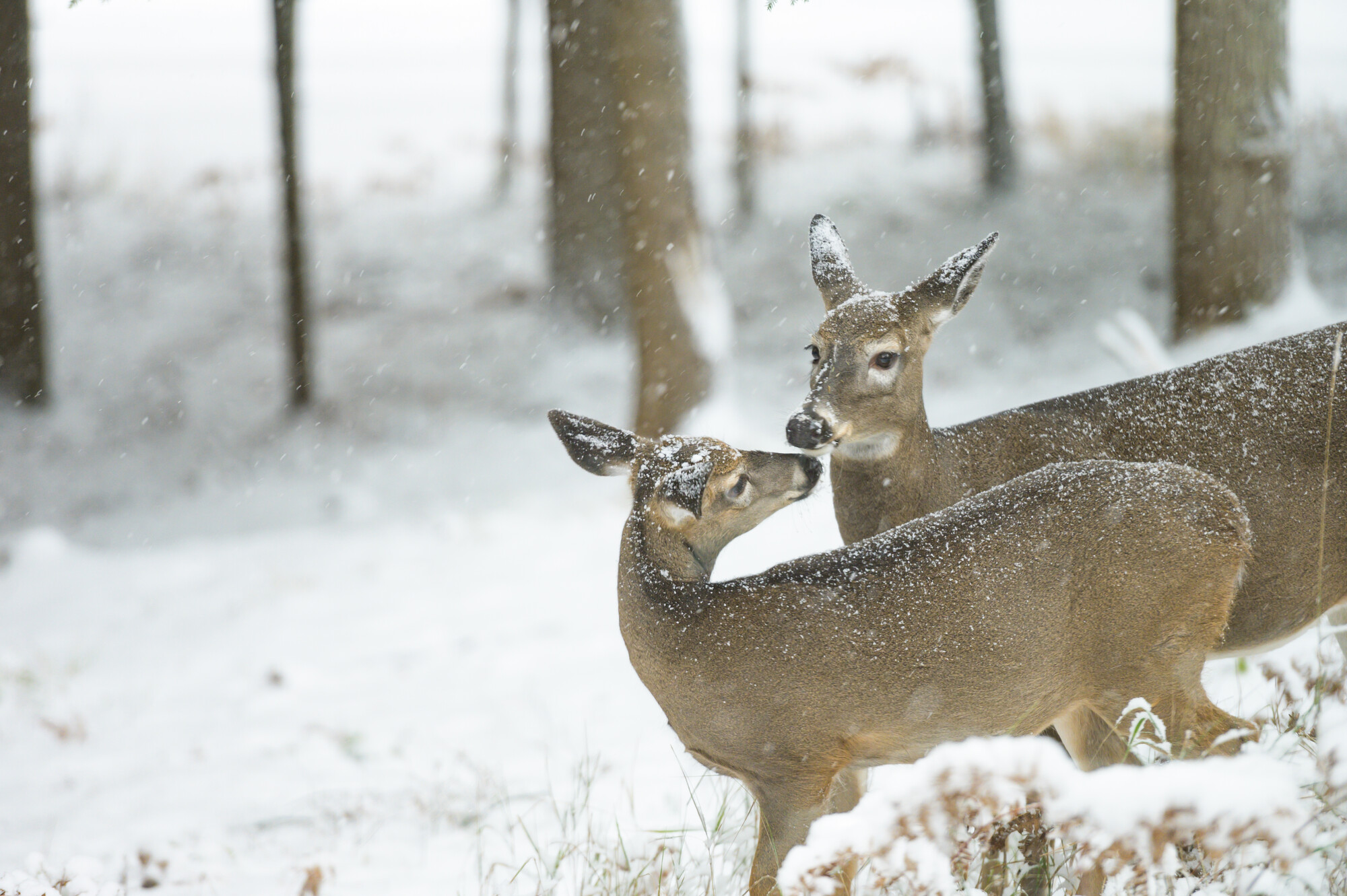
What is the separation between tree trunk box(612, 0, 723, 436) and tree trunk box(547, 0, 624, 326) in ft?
11.1

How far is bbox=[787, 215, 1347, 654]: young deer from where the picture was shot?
131 inches

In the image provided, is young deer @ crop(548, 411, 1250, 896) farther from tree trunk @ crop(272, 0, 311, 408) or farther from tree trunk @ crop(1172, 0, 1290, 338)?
tree trunk @ crop(272, 0, 311, 408)

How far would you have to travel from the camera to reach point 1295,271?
27.6ft

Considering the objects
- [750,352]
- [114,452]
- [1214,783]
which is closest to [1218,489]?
[1214,783]

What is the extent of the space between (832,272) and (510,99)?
1555cm

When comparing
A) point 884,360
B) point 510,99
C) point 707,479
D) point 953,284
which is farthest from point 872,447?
point 510,99

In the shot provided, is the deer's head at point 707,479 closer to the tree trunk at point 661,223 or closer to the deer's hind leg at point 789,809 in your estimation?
the deer's hind leg at point 789,809

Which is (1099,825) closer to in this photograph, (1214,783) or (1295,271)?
(1214,783)

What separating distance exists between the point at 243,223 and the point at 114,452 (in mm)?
4696

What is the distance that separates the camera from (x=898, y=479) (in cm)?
365

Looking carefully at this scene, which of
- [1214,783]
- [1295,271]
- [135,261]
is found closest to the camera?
[1214,783]

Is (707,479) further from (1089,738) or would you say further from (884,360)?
(1089,738)

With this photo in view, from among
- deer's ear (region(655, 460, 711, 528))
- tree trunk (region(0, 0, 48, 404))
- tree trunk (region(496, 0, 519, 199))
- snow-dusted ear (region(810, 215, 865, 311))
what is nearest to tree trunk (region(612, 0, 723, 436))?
snow-dusted ear (region(810, 215, 865, 311))

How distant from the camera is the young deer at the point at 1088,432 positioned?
333 centimetres
